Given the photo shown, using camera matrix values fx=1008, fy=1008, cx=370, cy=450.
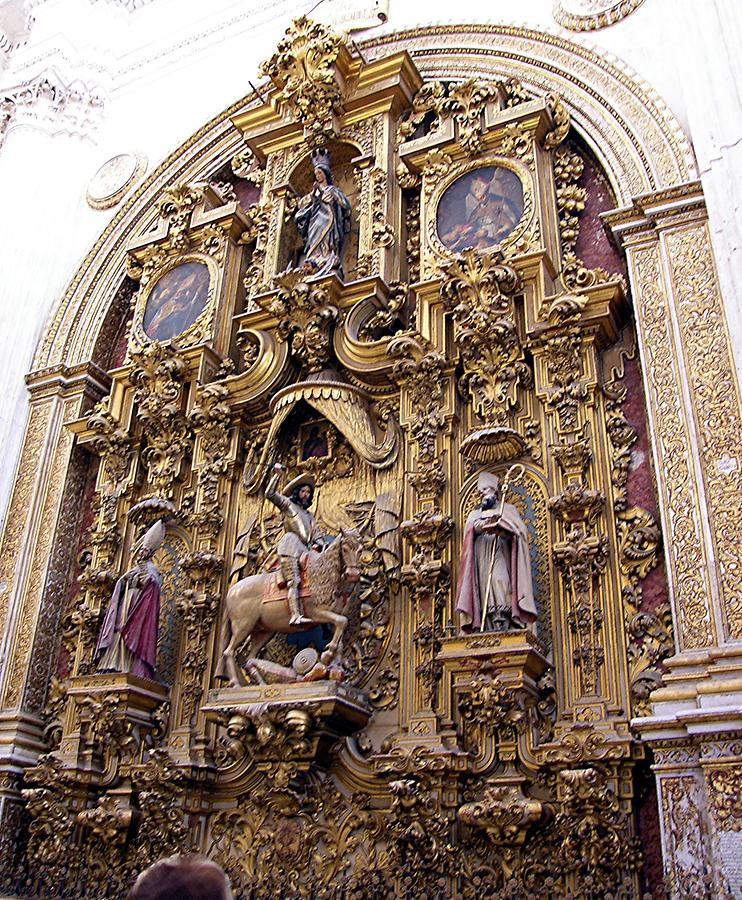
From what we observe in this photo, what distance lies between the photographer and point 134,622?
31.9ft

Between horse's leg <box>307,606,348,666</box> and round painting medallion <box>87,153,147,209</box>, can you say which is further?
round painting medallion <box>87,153,147,209</box>

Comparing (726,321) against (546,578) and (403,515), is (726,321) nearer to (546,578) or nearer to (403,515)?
(546,578)

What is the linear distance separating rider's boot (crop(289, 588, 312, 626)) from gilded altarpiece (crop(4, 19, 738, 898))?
1.37ft

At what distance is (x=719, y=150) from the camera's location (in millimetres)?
8844

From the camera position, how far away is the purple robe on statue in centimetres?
965

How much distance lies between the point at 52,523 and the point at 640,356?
22.0ft

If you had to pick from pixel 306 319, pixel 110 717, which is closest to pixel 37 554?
pixel 110 717

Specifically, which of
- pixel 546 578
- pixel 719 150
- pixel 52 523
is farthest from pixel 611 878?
pixel 52 523

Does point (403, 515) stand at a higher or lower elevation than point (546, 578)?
higher

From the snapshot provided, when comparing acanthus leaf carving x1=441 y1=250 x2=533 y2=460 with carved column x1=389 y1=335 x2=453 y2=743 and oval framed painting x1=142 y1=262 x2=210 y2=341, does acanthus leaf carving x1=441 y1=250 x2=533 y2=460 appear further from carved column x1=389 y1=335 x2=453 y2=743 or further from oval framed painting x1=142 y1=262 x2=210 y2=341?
oval framed painting x1=142 y1=262 x2=210 y2=341

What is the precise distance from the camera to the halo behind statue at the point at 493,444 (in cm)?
918

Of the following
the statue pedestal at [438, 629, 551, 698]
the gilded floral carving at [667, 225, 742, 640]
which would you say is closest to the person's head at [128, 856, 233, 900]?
the statue pedestal at [438, 629, 551, 698]

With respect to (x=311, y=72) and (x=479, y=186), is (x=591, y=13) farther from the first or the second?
(x=311, y=72)

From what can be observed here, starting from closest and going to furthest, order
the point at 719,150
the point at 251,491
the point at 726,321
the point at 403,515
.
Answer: the point at 726,321 < the point at 719,150 < the point at 403,515 < the point at 251,491
